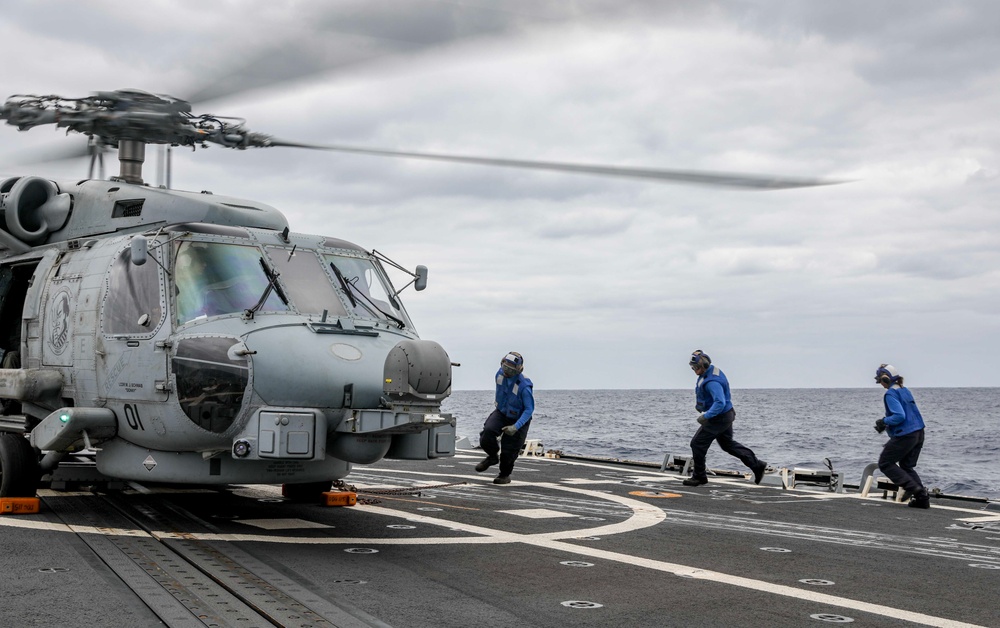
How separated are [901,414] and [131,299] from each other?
32.8 ft

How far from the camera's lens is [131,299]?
9.62m

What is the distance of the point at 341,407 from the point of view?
28.0 feet

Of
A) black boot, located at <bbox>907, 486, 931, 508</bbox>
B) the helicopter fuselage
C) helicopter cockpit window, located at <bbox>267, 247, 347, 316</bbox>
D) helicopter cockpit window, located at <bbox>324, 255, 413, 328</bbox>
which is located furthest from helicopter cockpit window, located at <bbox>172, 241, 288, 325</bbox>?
black boot, located at <bbox>907, 486, 931, 508</bbox>

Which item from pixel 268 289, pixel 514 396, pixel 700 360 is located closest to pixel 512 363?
pixel 514 396

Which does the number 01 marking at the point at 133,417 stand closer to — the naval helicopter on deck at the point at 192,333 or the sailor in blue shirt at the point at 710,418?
the naval helicopter on deck at the point at 192,333

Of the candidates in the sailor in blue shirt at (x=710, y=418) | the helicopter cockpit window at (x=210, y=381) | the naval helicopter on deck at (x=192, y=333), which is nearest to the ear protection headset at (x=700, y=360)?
the sailor in blue shirt at (x=710, y=418)

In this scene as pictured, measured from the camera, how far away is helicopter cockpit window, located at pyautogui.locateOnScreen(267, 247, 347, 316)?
372 inches

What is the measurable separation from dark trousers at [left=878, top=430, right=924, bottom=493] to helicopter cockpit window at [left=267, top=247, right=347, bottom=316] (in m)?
8.01

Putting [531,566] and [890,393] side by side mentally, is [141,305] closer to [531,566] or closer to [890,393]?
[531,566]

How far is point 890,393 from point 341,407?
8.59 meters

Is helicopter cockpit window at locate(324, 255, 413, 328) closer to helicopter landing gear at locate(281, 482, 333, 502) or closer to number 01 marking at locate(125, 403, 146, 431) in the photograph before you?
number 01 marking at locate(125, 403, 146, 431)

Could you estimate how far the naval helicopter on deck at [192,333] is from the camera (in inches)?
335

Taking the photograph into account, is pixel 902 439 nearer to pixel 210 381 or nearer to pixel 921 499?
pixel 921 499

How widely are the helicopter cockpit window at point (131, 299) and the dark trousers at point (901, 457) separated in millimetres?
9555
